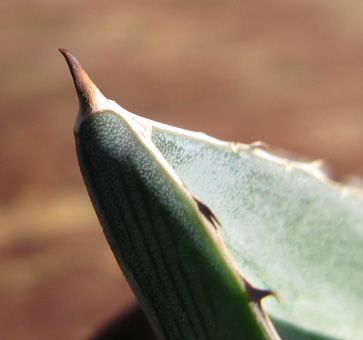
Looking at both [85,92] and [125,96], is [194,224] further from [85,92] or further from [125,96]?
[125,96]

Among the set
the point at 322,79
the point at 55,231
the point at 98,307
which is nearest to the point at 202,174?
the point at 98,307

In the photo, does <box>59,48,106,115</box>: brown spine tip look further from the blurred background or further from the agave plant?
the blurred background

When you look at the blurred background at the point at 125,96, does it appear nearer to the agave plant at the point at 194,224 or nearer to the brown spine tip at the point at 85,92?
the agave plant at the point at 194,224

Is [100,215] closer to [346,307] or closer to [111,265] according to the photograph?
[346,307]

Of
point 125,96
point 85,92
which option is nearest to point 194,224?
point 85,92

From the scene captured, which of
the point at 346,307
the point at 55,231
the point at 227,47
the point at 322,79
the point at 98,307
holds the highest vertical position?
the point at 227,47

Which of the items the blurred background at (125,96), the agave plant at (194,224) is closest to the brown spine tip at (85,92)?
the agave plant at (194,224)

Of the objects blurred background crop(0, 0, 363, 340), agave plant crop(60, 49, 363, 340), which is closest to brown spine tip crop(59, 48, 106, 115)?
agave plant crop(60, 49, 363, 340)
